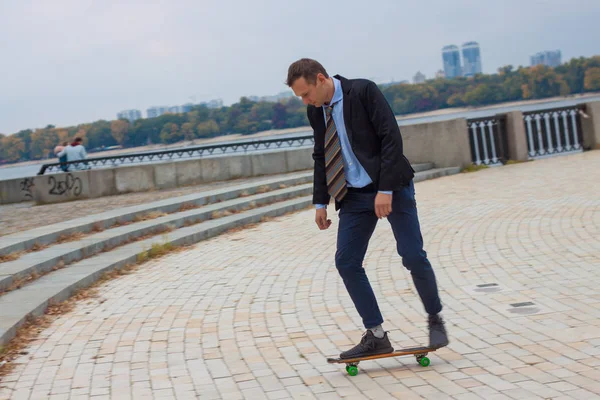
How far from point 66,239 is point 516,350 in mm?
7489

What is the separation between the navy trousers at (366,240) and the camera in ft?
14.9

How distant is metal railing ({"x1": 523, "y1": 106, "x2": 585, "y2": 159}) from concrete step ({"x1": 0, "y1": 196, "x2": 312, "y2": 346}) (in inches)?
390

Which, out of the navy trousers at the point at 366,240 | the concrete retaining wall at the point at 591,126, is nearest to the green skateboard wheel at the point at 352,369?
the navy trousers at the point at 366,240

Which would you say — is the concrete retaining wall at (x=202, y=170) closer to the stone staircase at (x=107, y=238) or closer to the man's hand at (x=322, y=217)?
the stone staircase at (x=107, y=238)

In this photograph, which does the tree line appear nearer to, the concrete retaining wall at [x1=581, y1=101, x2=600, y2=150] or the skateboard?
the concrete retaining wall at [x1=581, y1=101, x2=600, y2=150]

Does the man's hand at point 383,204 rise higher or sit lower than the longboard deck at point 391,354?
higher

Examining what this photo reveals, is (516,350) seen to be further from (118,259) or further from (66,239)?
(66,239)

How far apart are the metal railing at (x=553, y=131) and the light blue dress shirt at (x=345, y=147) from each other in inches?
690

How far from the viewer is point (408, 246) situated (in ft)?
14.9

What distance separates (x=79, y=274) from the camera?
862 cm

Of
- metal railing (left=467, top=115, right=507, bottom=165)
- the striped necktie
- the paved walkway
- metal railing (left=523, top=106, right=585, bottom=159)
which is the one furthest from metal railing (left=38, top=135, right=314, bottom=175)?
the striped necktie

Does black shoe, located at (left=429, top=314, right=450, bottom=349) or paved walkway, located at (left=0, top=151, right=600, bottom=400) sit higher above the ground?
black shoe, located at (left=429, top=314, right=450, bottom=349)

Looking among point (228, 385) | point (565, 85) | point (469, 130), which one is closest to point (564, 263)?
point (228, 385)

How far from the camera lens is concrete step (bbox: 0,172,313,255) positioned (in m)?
10.2
